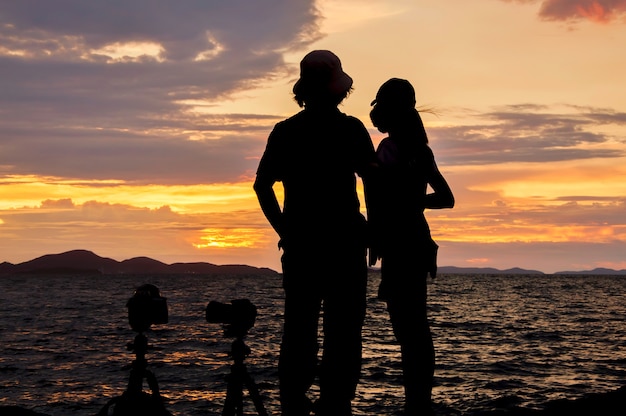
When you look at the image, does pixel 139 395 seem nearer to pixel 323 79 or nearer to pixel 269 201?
pixel 269 201

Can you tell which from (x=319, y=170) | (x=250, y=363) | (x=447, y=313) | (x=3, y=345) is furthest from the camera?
(x=447, y=313)

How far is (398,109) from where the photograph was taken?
17.1ft

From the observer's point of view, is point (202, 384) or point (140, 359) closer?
point (140, 359)

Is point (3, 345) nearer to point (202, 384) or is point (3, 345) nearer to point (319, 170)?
point (202, 384)

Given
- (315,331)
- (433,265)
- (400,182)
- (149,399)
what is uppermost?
(400,182)

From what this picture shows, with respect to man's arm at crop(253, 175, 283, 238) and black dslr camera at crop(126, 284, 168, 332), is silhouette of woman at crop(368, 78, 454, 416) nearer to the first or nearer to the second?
man's arm at crop(253, 175, 283, 238)

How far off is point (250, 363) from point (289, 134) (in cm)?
2498

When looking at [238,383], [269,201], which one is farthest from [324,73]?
[238,383]

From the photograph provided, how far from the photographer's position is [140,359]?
492 centimetres

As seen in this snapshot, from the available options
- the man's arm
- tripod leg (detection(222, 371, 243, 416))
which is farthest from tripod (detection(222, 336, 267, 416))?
the man's arm

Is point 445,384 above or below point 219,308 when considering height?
below

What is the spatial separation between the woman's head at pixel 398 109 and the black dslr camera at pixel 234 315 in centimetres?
166

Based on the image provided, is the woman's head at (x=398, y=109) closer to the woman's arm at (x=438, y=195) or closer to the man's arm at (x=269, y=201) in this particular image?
the woman's arm at (x=438, y=195)

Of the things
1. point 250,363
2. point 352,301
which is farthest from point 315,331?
point 250,363
